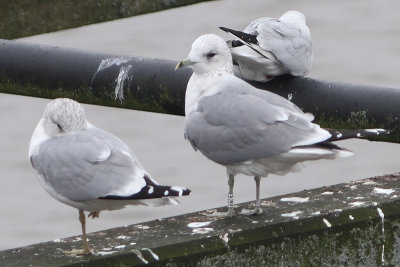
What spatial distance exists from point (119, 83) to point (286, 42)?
58cm

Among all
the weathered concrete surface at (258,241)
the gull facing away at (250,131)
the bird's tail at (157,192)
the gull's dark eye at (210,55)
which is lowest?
the weathered concrete surface at (258,241)

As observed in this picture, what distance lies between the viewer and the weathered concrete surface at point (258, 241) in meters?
2.86

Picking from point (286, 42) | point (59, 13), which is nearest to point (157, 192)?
point (286, 42)

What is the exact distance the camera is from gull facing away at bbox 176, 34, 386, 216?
10.4 ft

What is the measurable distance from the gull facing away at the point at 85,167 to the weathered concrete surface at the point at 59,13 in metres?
1.68

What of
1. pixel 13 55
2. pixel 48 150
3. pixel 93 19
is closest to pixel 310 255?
pixel 48 150

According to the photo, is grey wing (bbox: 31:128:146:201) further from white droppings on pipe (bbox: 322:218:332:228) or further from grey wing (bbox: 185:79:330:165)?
white droppings on pipe (bbox: 322:218:332:228)

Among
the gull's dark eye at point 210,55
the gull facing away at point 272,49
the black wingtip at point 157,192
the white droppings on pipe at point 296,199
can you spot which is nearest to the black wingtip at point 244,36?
the gull facing away at point 272,49

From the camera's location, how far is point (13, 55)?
3.70 m

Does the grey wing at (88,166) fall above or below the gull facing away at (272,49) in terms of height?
below

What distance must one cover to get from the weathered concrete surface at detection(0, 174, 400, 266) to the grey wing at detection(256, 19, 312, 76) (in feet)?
2.52

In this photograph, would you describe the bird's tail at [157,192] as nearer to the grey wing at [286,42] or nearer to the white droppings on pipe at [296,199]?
the white droppings on pipe at [296,199]

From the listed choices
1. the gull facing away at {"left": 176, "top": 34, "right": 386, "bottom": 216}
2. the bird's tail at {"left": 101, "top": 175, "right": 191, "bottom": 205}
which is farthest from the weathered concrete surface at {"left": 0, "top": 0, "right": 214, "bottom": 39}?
the bird's tail at {"left": 101, "top": 175, "right": 191, "bottom": 205}

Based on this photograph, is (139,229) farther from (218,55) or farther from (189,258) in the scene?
(218,55)
